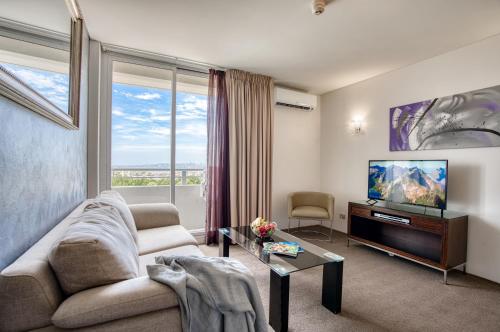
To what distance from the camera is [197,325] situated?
1.05 metres

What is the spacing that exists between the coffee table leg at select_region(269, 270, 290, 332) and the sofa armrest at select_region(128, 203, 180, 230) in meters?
1.46

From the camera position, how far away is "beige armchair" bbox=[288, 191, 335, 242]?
362 cm

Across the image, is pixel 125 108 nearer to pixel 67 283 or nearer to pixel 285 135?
pixel 285 135

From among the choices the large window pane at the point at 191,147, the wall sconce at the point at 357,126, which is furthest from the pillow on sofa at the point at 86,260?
the wall sconce at the point at 357,126

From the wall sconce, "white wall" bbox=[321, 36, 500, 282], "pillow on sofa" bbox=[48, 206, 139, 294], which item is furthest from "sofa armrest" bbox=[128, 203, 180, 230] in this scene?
the wall sconce

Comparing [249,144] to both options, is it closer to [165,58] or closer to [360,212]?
[165,58]

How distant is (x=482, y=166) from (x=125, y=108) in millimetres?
4397

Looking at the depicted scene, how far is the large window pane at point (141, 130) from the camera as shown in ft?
11.1

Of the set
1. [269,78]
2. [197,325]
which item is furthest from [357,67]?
[197,325]

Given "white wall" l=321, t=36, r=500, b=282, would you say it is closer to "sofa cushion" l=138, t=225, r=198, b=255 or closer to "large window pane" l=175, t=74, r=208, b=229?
"large window pane" l=175, t=74, r=208, b=229

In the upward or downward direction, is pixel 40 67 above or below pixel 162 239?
above

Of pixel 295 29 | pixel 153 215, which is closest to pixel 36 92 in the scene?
pixel 153 215

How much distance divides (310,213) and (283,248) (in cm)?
172

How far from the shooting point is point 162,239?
2.16 meters
